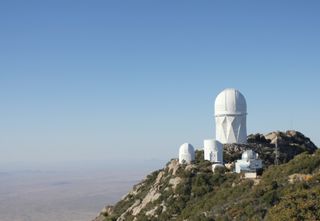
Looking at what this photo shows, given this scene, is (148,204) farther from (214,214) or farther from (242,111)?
(242,111)

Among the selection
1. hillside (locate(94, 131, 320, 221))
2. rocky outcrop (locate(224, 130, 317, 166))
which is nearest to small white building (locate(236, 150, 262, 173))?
hillside (locate(94, 131, 320, 221))

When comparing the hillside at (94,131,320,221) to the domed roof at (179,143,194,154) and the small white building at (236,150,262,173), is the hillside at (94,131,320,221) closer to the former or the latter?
the small white building at (236,150,262,173)

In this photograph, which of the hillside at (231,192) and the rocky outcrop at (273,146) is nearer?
the hillside at (231,192)

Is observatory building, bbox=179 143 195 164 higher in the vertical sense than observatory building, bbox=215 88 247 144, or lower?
lower

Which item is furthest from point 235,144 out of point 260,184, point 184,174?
point 260,184

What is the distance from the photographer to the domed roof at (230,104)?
66.2 metres

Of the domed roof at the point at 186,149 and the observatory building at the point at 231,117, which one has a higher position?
the observatory building at the point at 231,117

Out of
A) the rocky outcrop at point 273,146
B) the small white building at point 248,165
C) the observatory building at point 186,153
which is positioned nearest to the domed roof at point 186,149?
the observatory building at point 186,153

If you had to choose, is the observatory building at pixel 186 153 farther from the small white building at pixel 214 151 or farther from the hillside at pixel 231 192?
the small white building at pixel 214 151

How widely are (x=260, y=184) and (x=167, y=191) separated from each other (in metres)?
11.7

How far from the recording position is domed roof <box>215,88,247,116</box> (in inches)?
2606

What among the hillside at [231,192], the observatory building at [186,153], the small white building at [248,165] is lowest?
the hillside at [231,192]

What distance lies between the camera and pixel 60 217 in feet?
606

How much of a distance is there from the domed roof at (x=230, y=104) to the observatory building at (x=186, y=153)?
717cm
